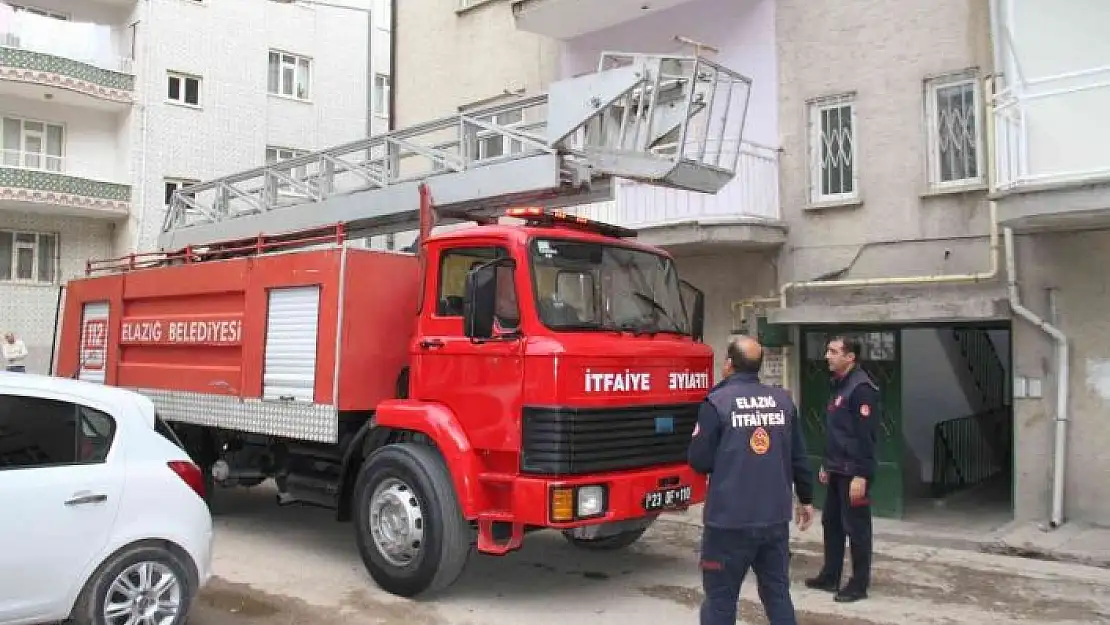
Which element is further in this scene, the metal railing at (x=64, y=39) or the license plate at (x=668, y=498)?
the metal railing at (x=64, y=39)

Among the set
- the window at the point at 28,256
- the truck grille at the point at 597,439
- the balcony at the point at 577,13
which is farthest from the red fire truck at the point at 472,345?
the window at the point at 28,256

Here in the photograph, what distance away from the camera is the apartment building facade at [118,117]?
21.3 metres

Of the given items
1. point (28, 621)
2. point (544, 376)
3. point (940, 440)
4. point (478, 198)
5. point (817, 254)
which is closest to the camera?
point (28, 621)

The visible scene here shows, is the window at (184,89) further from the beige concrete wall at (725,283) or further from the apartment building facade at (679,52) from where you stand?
the beige concrete wall at (725,283)

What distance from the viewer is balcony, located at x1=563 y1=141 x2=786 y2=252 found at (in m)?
10.2

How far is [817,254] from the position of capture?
33.8 feet

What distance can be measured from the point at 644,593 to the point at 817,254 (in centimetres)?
529

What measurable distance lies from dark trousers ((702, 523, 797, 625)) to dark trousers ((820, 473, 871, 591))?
1.86 meters

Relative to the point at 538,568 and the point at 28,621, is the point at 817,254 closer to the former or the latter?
the point at 538,568

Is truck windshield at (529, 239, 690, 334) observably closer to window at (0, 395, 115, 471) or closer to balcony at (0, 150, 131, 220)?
window at (0, 395, 115, 471)

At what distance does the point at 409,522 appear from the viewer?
20.1 ft

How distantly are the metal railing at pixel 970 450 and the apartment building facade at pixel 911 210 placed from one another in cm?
4

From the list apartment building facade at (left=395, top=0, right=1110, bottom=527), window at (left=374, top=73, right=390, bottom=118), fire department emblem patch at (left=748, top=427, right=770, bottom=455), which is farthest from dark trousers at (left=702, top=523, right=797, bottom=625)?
window at (left=374, top=73, right=390, bottom=118)

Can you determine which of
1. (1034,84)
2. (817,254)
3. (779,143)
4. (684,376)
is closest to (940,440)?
(817,254)
